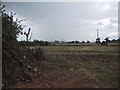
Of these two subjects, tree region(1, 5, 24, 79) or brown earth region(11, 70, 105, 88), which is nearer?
brown earth region(11, 70, 105, 88)

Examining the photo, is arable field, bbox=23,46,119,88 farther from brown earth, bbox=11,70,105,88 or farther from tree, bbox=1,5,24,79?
tree, bbox=1,5,24,79

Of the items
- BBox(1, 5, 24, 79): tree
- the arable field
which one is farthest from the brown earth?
BBox(1, 5, 24, 79): tree

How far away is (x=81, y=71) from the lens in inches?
345

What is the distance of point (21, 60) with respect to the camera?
29.5 feet

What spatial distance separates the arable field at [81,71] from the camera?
7277 millimetres

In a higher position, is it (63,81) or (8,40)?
(8,40)

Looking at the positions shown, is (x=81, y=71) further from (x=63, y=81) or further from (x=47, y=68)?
(x=47, y=68)

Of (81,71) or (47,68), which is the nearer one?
(81,71)

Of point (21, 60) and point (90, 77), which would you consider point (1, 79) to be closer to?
point (21, 60)

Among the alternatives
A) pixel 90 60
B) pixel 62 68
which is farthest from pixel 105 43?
pixel 62 68

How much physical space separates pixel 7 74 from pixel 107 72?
3902 mm

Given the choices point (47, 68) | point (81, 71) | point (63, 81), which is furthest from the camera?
point (47, 68)

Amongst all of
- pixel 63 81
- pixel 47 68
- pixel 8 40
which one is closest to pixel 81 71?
pixel 63 81

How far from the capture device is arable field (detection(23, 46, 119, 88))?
23.9 feet
